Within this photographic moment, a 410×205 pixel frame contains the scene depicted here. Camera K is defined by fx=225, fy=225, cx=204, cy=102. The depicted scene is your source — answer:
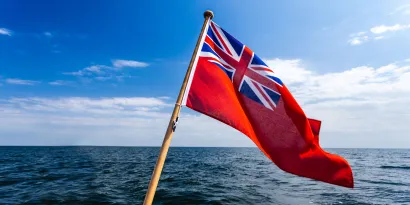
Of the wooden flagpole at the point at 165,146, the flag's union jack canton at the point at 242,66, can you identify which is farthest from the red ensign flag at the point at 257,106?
the wooden flagpole at the point at 165,146

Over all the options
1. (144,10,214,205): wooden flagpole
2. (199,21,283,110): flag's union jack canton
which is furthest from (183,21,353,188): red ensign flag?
(144,10,214,205): wooden flagpole

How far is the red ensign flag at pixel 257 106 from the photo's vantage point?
3.82 m

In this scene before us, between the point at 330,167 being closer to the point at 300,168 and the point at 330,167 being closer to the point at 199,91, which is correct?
the point at 300,168

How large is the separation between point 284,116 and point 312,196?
14494 millimetres

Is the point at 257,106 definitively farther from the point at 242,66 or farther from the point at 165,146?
the point at 165,146

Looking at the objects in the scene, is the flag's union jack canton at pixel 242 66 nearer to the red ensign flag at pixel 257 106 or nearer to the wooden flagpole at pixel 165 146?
the red ensign flag at pixel 257 106

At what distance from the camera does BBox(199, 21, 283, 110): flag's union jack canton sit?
4.29 m

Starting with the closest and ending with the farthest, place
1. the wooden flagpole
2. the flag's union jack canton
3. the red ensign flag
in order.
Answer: the wooden flagpole < the red ensign flag < the flag's union jack canton

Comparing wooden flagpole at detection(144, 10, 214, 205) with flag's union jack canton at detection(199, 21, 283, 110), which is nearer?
wooden flagpole at detection(144, 10, 214, 205)

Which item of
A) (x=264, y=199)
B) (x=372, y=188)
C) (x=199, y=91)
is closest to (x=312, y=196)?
(x=264, y=199)

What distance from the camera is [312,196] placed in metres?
15.7

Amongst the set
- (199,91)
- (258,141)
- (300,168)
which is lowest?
(300,168)

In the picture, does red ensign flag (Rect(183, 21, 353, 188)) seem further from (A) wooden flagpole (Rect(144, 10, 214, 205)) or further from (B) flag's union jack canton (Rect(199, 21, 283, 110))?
(A) wooden flagpole (Rect(144, 10, 214, 205))

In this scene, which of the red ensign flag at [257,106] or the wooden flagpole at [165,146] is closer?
the wooden flagpole at [165,146]
